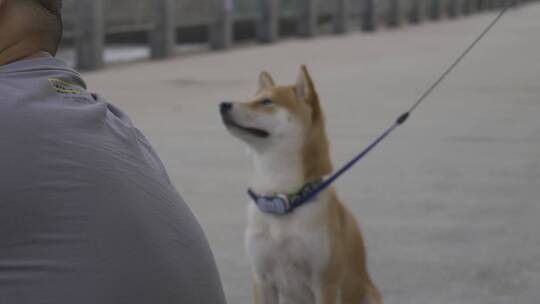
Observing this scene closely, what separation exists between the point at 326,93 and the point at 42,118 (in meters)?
13.1

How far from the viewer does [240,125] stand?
4.83 metres

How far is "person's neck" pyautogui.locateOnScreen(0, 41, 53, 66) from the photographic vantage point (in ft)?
7.57

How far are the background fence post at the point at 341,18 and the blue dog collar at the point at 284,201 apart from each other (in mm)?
27745

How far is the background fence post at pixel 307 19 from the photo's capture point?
98.1ft

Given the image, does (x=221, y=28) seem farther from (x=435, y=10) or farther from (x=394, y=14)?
(x=435, y=10)

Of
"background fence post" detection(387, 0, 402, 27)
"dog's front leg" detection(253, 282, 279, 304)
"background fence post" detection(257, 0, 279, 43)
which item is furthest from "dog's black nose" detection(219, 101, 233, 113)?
"background fence post" detection(387, 0, 402, 27)

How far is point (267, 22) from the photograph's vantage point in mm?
27281

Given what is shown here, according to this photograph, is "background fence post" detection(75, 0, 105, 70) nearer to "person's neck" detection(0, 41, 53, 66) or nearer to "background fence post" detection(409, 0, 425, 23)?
"person's neck" detection(0, 41, 53, 66)

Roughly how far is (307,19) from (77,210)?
28.1m

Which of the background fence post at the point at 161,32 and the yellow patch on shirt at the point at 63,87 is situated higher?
the yellow patch on shirt at the point at 63,87

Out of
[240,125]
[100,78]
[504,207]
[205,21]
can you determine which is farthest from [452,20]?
[240,125]

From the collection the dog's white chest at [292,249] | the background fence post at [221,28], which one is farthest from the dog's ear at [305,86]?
the background fence post at [221,28]

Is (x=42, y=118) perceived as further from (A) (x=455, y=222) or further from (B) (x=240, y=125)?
(A) (x=455, y=222)

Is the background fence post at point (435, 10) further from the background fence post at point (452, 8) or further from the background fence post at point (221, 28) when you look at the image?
the background fence post at point (221, 28)
